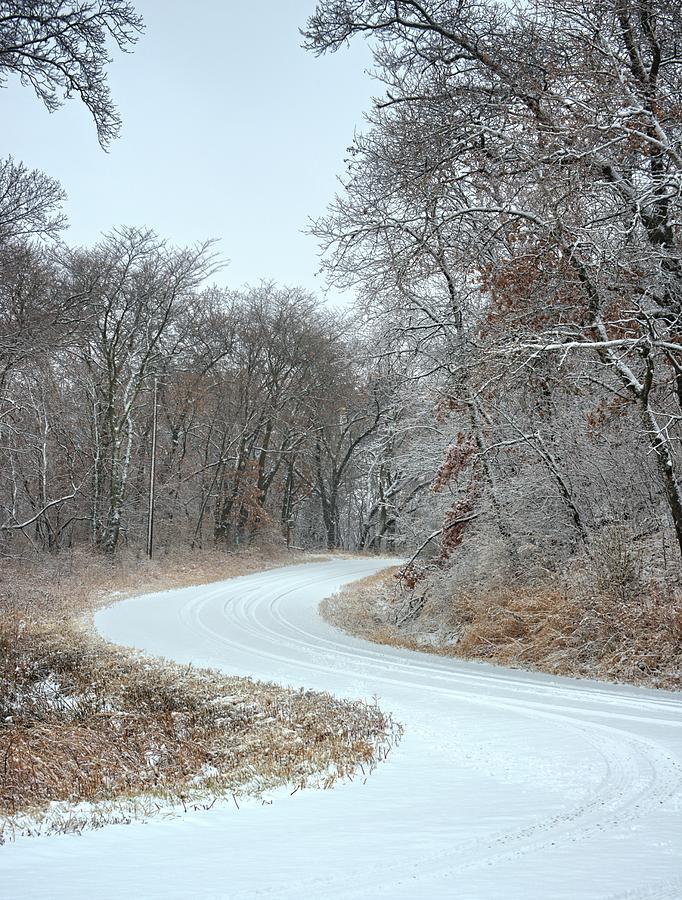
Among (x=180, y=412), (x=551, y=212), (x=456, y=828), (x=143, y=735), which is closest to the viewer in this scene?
(x=456, y=828)

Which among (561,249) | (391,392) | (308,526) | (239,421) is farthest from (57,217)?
(308,526)

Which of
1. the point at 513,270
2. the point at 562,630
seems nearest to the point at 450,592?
the point at 562,630

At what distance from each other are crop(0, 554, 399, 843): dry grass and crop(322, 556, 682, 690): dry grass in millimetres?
3737

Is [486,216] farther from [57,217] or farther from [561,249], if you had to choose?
[57,217]

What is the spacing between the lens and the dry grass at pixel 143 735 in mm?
5355

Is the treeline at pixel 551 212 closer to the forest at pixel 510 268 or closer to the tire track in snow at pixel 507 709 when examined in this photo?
the forest at pixel 510 268

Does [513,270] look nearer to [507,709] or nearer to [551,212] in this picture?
[551,212]

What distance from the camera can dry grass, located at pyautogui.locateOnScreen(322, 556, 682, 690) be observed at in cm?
912

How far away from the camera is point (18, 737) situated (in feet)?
24.2

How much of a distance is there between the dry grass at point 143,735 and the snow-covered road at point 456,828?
0.42m

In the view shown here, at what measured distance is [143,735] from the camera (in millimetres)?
7234

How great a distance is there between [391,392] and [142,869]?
17356 mm

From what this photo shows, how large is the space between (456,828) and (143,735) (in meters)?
4.20

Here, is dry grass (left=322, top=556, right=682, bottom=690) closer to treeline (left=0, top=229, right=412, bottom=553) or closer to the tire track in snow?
the tire track in snow
